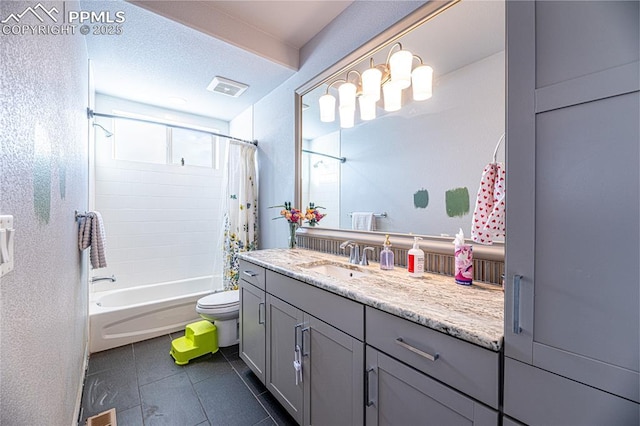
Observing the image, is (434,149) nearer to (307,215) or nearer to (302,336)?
(307,215)

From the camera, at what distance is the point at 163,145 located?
312 centimetres

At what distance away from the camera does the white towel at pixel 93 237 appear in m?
1.67

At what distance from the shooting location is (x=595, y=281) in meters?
0.55

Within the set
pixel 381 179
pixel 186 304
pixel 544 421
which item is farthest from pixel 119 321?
pixel 544 421

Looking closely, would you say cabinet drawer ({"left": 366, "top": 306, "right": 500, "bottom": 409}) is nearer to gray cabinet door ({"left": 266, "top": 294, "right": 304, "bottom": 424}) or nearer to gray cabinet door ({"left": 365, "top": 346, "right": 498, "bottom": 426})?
gray cabinet door ({"left": 365, "top": 346, "right": 498, "bottom": 426})

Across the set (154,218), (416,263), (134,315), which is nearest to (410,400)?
(416,263)

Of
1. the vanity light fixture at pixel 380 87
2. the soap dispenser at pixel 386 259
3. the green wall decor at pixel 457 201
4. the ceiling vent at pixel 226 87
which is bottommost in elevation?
the soap dispenser at pixel 386 259

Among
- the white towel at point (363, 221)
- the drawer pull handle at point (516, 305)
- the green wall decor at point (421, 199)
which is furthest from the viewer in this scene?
the white towel at point (363, 221)

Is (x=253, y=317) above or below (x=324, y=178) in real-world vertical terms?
below

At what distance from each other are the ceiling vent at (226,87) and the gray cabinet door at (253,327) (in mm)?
1841

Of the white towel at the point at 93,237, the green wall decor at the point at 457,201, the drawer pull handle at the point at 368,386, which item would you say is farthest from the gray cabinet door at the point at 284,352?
the white towel at the point at 93,237

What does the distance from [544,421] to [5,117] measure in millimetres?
1395

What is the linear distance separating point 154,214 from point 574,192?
350 centimetres

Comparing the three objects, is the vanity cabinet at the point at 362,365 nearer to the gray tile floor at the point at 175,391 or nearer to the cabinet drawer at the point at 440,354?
the cabinet drawer at the point at 440,354
